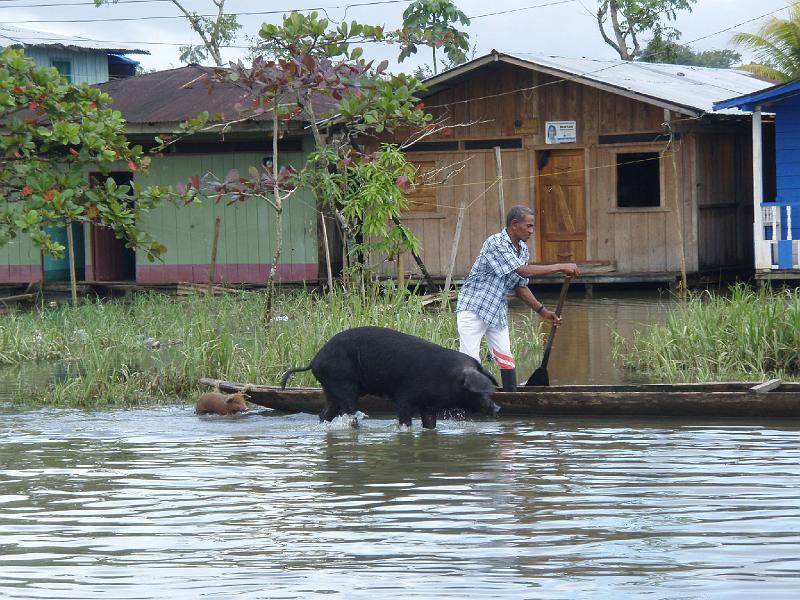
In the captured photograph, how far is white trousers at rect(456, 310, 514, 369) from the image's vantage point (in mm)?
9734

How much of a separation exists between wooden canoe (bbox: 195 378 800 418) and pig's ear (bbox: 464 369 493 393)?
505 mm

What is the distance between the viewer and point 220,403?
1023cm

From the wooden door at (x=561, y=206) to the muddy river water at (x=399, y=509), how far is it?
1013cm

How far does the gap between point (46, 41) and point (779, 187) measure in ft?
63.3

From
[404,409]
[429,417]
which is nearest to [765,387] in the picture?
[429,417]

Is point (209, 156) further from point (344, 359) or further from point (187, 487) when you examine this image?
point (187, 487)

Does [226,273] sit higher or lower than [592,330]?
higher

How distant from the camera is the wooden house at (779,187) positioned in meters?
16.6

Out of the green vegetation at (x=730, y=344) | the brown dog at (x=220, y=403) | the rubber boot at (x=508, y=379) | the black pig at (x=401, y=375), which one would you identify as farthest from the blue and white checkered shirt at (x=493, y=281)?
the green vegetation at (x=730, y=344)

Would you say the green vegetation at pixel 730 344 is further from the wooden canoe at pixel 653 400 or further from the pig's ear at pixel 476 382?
the pig's ear at pixel 476 382

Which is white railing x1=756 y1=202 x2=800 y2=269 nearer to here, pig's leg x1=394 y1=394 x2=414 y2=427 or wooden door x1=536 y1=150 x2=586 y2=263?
wooden door x1=536 y1=150 x2=586 y2=263

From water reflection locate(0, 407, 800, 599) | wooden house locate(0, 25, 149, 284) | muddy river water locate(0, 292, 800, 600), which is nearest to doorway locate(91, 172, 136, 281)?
wooden house locate(0, 25, 149, 284)

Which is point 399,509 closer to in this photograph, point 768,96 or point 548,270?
point 548,270

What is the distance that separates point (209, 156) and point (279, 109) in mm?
6249
